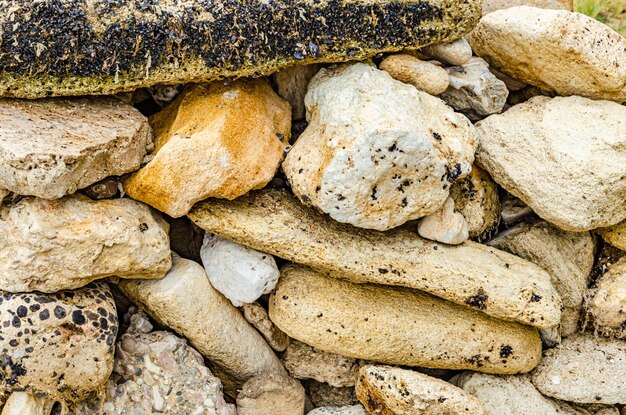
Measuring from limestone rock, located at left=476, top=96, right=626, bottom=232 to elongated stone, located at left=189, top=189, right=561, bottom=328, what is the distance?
1.36ft

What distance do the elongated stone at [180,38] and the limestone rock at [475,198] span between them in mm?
833

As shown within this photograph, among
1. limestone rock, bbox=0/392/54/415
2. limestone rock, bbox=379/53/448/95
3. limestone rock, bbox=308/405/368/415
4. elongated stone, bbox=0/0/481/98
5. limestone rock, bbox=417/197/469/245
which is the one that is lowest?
limestone rock, bbox=308/405/368/415

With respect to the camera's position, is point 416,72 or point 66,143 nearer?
point 66,143

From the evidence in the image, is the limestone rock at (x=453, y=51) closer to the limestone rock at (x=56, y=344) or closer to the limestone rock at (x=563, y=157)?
the limestone rock at (x=563, y=157)

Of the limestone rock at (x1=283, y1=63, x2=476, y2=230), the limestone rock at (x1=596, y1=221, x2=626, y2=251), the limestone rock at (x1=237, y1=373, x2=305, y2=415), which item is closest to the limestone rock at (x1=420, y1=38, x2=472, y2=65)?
the limestone rock at (x1=283, y1=63, x2=476, y2=230)

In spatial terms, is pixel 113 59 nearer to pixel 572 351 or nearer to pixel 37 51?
pixel 37 51

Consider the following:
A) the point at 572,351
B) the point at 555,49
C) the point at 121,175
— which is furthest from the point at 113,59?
the point at 572,351

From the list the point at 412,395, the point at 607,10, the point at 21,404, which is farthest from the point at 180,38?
the point at 607,10

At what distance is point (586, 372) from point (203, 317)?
2037 mm

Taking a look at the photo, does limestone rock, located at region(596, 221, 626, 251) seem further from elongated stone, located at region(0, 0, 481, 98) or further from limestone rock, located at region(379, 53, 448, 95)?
elongated stone, located at region(0, 0, 481, 98)

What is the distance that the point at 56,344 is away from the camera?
3305mm

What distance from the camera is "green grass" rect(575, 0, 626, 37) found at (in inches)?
200

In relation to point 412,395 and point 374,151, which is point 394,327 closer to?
point 412,395

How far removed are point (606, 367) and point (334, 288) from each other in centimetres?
150
